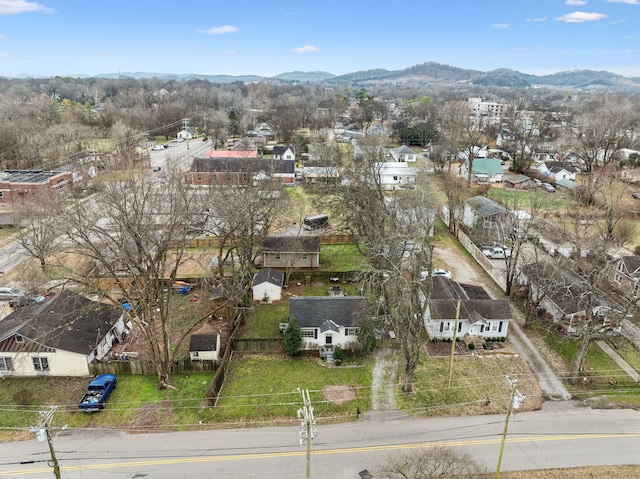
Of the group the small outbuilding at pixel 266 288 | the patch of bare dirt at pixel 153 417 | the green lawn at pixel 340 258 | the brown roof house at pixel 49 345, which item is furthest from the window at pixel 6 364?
the green lawn at pixel 340 258

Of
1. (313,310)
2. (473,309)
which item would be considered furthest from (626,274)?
(313,310)

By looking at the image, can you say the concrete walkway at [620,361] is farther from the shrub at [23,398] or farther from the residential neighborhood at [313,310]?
the shrub at [23,398]

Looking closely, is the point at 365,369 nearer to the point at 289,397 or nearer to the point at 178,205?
the point at 289,397

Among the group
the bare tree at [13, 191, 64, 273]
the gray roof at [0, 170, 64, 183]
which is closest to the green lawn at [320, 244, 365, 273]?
the bare tree at [13, 191, 64, 273]

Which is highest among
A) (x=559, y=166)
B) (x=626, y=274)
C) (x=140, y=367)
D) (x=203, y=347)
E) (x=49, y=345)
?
(x=559, y=166)

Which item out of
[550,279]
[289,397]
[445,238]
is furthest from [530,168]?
[289,397]

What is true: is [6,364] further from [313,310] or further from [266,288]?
[313,310]

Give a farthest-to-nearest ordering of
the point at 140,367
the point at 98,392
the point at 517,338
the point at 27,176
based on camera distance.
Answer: the point at 27,176
the point at 517,338
the point at 140,367
the point at 98,392
